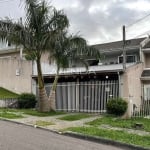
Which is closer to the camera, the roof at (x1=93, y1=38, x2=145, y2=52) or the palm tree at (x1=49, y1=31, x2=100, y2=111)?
the palm tree at (x1=49, y1=31, x2=100, y2=111)

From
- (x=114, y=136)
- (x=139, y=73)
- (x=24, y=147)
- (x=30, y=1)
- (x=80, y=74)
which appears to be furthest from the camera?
(x=139, y=73)

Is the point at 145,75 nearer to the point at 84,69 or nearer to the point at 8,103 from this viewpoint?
the point at 84,69

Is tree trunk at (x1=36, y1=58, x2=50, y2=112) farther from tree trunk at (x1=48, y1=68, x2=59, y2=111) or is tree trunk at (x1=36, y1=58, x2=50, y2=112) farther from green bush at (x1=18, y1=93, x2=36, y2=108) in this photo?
green bush at (x1=18, y1=93, x2=36, y2=108)

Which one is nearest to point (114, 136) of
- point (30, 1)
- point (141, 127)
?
point (141, 127)

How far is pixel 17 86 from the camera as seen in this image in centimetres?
3042

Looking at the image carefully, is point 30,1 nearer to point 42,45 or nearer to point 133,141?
point 42,45

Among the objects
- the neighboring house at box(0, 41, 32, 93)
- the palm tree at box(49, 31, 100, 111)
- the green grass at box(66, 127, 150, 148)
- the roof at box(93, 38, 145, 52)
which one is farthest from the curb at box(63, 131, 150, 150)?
the roof at box(93, 38, 145, 52)

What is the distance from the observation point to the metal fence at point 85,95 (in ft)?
72.8

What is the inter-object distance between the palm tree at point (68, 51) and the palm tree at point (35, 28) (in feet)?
1.50

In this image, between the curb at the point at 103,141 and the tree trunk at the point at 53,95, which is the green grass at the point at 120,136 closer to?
the curb at the point at 103,141

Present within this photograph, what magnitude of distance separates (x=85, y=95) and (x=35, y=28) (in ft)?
18.6

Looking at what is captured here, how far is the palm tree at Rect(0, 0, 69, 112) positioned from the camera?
67.4 ft

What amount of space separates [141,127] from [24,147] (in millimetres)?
6864

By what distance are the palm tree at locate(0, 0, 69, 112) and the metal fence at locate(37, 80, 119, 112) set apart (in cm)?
405
